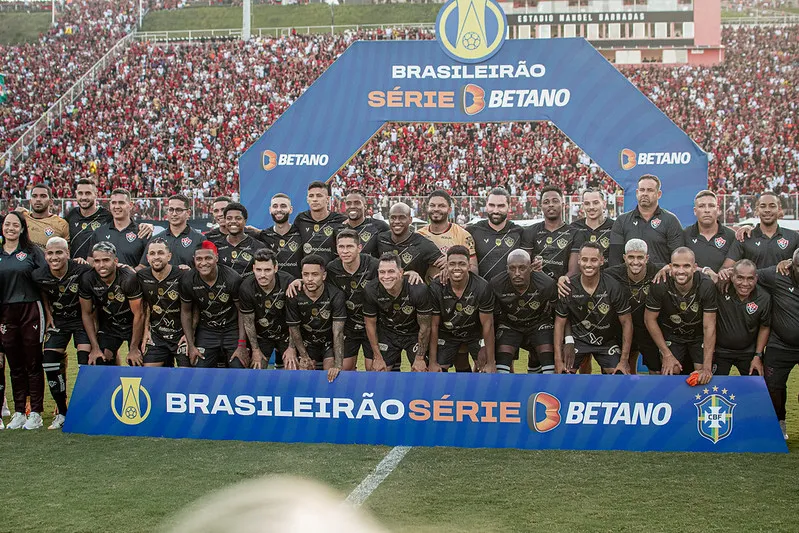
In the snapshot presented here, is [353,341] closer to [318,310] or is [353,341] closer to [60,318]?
[318,310]

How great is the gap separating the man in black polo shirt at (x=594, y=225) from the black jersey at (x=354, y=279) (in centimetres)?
194

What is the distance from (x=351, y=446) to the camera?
7.43 meters

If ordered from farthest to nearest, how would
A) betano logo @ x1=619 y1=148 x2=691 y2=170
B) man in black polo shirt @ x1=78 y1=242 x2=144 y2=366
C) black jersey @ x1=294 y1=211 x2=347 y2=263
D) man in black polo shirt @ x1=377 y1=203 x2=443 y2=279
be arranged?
betano logo @ x1=619 y1=148 x2=691 y2=170 < black jersey @ x1=294 y1=211 x2=347 y2=263 < man in black polo shirt @ x1=377 y1=203 x2=443 y2=279 < man in black polo shirt @ x1=78 y1=242 x2=144 y2=366

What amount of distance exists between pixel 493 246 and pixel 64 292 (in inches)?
156

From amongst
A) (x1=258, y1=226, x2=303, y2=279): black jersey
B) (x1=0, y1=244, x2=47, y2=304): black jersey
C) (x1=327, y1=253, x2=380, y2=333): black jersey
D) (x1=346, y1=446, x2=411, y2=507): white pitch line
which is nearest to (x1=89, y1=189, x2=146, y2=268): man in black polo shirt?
(x1=0, y1=244, x2=47, y2=304): black jersey

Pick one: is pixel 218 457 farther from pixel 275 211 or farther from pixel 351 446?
pixel 275 211

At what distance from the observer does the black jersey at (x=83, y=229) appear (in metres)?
9.38

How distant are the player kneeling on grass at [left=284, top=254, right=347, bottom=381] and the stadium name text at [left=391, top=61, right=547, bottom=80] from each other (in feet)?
14.9

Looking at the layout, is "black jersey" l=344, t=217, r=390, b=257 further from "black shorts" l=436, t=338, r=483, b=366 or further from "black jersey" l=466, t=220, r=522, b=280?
"black shorts" l=436, t=338, r=483, b=366

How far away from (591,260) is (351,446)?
246 cm

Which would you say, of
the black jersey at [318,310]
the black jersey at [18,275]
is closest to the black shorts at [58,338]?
the black jersey at [18,275]

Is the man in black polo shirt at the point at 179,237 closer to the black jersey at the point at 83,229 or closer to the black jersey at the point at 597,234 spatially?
the black jersey at the point at 83,229

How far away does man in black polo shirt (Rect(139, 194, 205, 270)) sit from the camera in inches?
353

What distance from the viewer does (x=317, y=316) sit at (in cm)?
809
